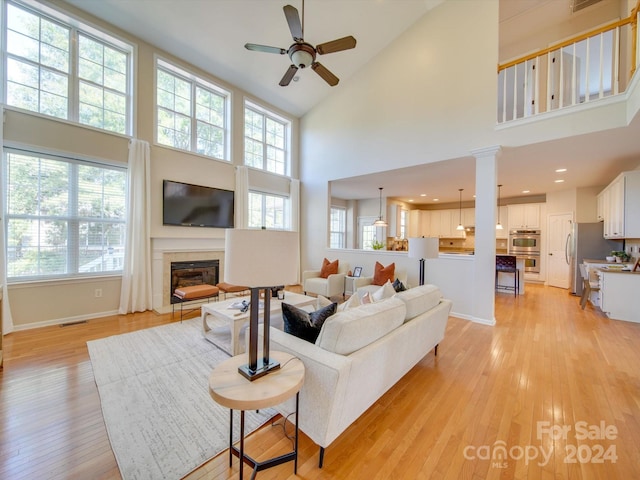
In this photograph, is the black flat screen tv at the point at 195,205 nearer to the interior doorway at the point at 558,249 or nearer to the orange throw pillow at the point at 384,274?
the orange throw pillow at the point at 384,274

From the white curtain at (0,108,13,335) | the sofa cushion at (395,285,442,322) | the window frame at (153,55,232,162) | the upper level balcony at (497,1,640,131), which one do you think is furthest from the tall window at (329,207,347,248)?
the white curtain at (0,108,13,335)

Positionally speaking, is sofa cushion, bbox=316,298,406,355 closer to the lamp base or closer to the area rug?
the lamp base

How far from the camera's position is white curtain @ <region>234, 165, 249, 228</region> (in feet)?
18.7

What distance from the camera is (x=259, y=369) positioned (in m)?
1.39

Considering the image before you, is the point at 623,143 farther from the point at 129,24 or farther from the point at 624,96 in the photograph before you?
the point at 129,24

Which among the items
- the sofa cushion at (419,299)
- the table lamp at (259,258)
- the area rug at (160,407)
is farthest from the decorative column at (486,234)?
the table lamp at (259,258)

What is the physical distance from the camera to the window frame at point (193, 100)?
464cm

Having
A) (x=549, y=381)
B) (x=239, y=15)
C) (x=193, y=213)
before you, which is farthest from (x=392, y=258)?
(x=239, y=15)

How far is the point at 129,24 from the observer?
4.12m

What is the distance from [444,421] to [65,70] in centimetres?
641

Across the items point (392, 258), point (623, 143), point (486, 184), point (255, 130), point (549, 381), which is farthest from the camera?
point (255, 130)

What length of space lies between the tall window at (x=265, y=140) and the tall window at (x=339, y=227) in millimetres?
2747

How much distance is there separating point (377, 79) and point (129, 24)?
4549 mm

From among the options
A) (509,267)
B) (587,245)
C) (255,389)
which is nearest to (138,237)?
(255,389)
